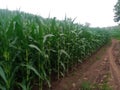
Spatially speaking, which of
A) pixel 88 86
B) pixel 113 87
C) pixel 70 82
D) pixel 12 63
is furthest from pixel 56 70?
pixel 12 63

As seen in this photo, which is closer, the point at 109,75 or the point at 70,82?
the point at 70,82

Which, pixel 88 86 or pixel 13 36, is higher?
pixel 13 36

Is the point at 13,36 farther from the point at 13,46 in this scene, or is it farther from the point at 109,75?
the point at 109,75

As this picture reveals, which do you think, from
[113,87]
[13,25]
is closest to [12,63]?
[13,25]

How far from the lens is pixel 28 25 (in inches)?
162

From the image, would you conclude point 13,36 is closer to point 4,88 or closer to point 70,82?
point 4,88

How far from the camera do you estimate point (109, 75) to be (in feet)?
21.2

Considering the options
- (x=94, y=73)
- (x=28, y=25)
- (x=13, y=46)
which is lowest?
(x=94, y=73)

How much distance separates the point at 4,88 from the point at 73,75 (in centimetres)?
328

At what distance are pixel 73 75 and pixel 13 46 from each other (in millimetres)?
3183

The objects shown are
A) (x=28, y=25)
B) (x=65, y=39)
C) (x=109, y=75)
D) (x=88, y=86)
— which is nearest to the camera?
(x=28, y=25)

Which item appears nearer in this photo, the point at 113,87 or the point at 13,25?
the point at 13,25

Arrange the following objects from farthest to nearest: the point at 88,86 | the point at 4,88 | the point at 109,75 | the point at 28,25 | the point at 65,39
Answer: the point at 109,75 < the point at 65,39 < the point at 88,86 < the point at 28,25 < the point at 4,88

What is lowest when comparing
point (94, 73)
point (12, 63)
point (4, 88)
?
point (94, 73)
